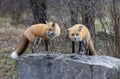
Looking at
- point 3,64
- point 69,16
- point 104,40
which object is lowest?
point 3,64

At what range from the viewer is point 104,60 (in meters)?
6.59

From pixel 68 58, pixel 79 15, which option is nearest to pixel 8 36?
pixel 79 15

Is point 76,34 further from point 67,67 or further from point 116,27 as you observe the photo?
point 116,27

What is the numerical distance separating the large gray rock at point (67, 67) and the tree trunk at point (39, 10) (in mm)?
5324

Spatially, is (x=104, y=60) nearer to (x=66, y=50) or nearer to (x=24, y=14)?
(x=66, y=50)

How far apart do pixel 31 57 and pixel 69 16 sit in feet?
15.1

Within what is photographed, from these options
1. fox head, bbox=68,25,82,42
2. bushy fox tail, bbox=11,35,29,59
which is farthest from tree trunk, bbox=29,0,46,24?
fox head, bbox=68,25,82,42

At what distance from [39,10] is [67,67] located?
644 cm

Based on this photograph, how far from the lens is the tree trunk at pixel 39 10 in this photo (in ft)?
40.4

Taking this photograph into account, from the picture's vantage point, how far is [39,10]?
12.6 metres

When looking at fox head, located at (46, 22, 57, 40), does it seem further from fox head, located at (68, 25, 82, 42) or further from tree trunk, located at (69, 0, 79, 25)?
tree trunk, located at (69, 0, 79, 25)

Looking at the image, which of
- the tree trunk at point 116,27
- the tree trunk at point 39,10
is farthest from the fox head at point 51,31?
the tree trunk at point 39,10

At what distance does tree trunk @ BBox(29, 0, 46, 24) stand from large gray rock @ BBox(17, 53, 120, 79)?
5.32 meters

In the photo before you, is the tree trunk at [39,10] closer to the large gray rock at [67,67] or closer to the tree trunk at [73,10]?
the tree trunk at [73,10]
